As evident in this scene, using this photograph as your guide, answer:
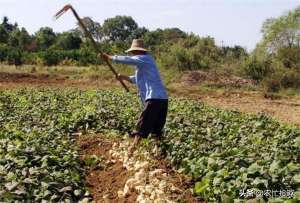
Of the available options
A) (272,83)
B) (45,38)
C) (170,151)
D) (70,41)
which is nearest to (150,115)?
(170,151)

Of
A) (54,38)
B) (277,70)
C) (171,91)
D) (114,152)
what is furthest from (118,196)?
(54,38)

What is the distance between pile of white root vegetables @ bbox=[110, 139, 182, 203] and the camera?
18.1 feet

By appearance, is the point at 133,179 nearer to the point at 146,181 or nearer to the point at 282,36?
the point at 146,181

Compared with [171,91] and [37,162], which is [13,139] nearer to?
[37,162]

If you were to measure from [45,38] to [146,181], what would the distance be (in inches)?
2014

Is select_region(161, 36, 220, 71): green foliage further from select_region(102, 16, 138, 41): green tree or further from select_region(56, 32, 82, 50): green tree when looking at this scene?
select_region(102, 16, 138, 41): green tree

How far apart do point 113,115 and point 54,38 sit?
4693 cm

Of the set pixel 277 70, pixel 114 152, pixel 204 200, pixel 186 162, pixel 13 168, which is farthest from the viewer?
pixel 277 70

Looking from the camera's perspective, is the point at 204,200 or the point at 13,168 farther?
the point at 13,168

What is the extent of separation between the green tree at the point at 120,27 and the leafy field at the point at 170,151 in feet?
178

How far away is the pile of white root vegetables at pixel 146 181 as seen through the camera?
552 cm

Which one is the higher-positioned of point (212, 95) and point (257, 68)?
point (257, 68)

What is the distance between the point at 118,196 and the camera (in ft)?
19.3

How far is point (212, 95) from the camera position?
19000mm
